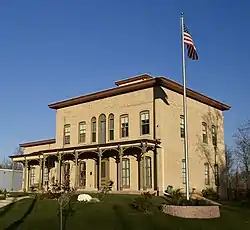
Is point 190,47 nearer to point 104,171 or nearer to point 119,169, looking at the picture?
point 119,169

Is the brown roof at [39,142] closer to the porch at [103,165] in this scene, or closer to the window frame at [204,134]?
the porch at [103,165]

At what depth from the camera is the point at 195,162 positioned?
112 feet

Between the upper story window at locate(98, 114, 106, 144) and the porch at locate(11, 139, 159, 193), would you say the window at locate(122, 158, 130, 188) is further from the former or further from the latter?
the upper story window at locate(98, 114, 106, 144)

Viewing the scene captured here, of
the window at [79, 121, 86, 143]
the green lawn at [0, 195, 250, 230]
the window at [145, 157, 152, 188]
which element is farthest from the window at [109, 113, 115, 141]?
the green lawn at [0, 195, 250, 230]

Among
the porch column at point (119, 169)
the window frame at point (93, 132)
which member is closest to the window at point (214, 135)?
the porch column at point (119, 169)

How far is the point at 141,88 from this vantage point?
106ft

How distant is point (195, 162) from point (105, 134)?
25.3 ft

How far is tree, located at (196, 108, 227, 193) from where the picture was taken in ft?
118

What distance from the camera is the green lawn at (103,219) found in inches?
674

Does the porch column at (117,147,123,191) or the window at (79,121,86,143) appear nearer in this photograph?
the porch column at (117,147,123,191)

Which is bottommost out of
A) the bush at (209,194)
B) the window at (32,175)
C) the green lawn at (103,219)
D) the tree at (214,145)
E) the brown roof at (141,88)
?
the green lawn at (103,219)

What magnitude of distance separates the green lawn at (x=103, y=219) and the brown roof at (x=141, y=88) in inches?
A: 471

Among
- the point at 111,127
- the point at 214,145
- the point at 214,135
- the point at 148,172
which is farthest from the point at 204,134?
the point at 111,127

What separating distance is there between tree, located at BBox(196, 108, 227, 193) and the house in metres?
0.11
